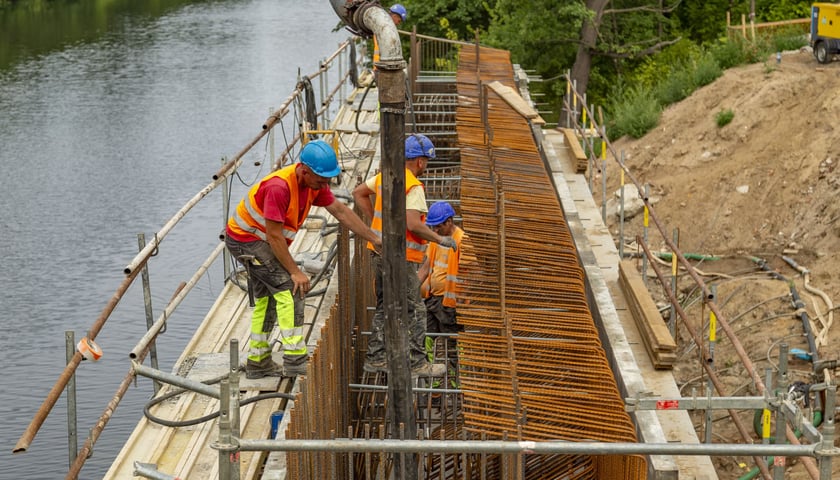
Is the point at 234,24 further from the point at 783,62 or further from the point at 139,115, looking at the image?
the point at 783,62

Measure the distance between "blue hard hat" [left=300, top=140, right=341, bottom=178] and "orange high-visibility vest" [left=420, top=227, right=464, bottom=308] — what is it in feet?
6.64

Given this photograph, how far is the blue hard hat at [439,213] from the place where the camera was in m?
8.73

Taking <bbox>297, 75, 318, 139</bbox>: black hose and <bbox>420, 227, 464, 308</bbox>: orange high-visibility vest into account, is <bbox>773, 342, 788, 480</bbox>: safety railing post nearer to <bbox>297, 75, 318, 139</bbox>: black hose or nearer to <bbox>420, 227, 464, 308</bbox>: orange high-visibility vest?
<bbox>420, 227, 464, 308</bbox>: orange high-visibility vest

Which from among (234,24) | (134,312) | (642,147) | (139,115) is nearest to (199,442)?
(134,312)

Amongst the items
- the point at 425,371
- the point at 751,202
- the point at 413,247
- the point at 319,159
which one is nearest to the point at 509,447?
the point at 319,159

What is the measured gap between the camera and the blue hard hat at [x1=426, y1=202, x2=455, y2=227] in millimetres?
8733

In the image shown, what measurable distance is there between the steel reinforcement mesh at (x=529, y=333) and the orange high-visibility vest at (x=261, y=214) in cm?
145

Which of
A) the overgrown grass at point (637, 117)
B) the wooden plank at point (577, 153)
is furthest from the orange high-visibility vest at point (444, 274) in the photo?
the overgrown grass at point (637, 117)

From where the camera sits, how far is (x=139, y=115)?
2966cm

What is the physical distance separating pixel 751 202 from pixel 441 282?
13051 mm

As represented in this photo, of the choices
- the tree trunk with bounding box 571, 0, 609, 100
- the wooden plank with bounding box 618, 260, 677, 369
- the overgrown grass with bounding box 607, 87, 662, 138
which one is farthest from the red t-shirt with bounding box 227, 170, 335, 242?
the tree trunk with bounding box 571, 0, 609, 100

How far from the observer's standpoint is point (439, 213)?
8.74 meters

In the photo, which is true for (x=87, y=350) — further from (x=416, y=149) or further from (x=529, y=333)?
(x=529, y=333)

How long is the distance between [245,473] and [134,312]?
11.9 meters
